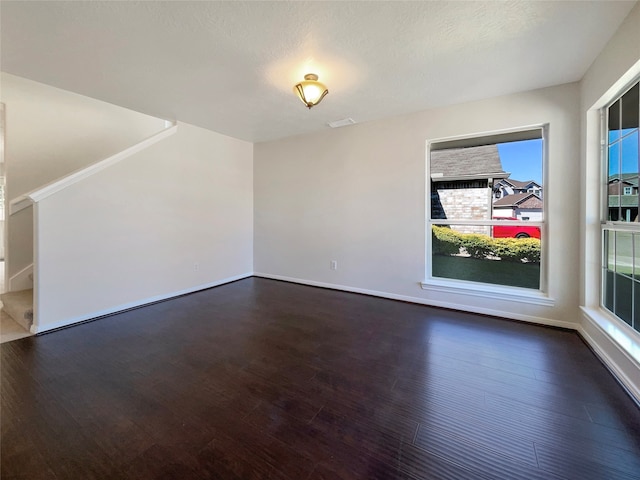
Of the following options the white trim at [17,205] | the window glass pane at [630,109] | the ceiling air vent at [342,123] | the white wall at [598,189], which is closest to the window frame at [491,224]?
the white wall at [598,189]

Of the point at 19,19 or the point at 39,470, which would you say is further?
the point at 19,19

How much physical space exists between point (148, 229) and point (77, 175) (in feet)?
3.21

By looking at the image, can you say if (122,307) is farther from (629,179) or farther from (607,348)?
(629,179)

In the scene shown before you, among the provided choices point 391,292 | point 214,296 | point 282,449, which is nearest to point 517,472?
point 282,449

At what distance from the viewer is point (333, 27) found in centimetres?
198

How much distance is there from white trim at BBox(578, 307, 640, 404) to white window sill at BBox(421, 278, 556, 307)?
379mm

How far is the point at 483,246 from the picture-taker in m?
3.44

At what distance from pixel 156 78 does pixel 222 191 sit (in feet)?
7.13

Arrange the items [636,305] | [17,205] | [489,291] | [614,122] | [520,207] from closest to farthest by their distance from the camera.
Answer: [636,305] < [614,122] < [520,207] < [489,291] < [17,205]

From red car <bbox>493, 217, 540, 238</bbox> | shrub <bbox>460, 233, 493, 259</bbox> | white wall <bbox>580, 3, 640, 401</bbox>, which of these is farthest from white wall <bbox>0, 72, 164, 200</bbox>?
white wall <bbox>580, 3, 640, 401</bbox>

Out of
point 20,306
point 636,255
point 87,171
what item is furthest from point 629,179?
point 20,306

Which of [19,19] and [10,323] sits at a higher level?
[19,19]

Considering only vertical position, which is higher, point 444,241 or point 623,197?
point 623,197

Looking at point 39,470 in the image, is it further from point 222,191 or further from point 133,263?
point 222,191
